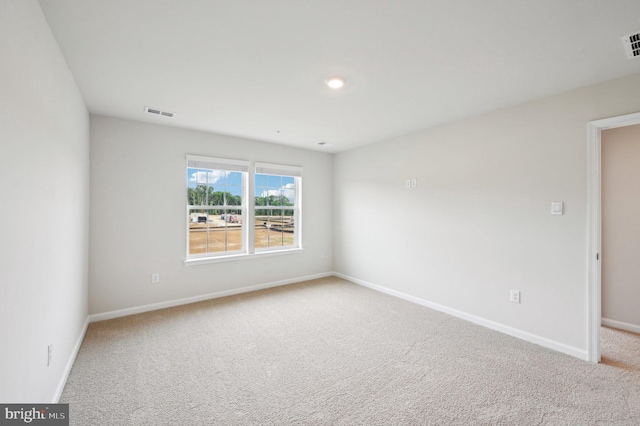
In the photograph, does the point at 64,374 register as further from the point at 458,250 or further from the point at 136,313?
the point at 458,250

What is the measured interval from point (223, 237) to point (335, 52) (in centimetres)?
331

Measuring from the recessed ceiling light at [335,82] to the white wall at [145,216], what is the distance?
2.37m

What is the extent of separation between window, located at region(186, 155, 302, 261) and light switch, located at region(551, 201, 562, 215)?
366 centimetres

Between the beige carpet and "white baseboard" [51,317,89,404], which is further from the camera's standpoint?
"white baseboard" [51,317,89,404]

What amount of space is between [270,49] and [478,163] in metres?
2.72

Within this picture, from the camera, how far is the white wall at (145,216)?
3424mm

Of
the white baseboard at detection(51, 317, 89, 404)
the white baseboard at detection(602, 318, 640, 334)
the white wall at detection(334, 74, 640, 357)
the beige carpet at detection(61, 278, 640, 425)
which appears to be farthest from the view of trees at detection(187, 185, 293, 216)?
the white baseboard at detection(602, 318, 640, 334)

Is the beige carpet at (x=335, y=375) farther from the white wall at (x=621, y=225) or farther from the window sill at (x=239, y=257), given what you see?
the window sill at (x=239, y=257)

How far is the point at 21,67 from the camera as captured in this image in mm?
1371

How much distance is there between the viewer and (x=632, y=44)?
1.93 metres

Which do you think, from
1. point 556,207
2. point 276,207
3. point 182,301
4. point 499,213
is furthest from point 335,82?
point 182,301

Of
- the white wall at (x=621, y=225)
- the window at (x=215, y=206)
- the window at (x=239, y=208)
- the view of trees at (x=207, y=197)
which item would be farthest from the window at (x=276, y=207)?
the white wall at (x=621, y=225)

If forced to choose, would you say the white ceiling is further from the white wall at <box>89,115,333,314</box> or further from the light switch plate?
the light switch plate

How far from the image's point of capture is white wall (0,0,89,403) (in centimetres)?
123
